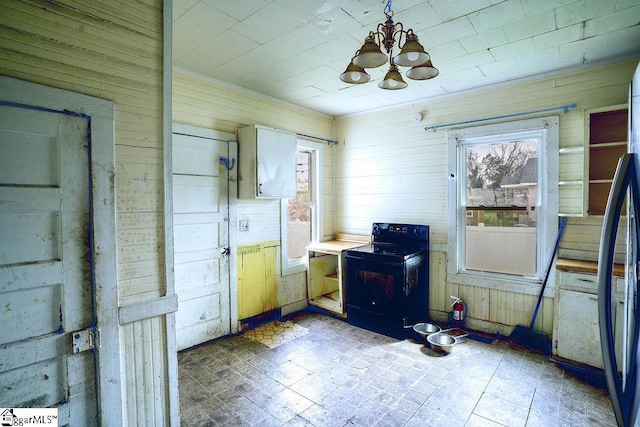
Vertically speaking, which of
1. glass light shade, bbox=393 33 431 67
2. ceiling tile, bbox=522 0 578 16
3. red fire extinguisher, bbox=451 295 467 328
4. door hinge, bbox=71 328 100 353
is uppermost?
ceiling tile, bbox=522 0 578 16

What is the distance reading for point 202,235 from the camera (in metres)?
3.62

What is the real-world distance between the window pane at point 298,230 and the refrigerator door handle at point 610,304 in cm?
394

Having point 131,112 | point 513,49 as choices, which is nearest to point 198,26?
point 131,112

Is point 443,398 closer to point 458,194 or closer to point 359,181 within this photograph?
point 458,194

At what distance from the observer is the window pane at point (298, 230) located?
15.9ft

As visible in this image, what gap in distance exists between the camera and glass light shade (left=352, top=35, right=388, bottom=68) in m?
2.07

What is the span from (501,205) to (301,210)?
8.92 ft

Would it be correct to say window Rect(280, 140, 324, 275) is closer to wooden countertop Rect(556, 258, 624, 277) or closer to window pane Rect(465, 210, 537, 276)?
window pane Rect(465, 210, 537, 276)

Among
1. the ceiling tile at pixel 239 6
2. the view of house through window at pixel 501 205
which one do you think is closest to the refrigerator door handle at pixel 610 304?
the ceiling tile at pixel 239 6

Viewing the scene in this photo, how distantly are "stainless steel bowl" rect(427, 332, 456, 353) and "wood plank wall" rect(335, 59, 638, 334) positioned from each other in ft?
1.82

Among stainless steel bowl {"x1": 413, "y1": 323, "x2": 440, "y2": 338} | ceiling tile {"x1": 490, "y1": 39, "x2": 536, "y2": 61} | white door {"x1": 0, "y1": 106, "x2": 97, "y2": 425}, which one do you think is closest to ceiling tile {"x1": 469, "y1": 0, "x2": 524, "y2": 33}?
ceiling tile {"x1": 490, "y1": 39, "x2": 536, "y2": 61}

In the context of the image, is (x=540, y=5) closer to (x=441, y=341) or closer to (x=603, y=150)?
(x=603, y=150)

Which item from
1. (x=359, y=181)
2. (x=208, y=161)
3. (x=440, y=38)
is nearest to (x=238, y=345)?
(x=208, y=161)

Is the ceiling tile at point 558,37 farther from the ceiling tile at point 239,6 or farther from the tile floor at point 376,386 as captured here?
the tile floor at point 376,386
